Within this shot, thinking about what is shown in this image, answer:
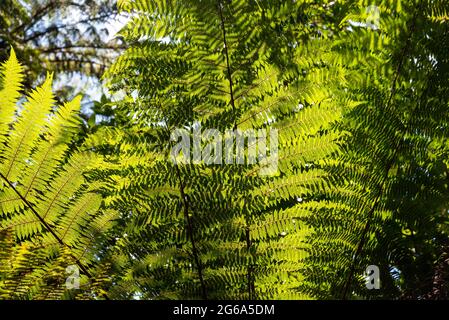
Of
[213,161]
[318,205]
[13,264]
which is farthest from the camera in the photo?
[318,205]

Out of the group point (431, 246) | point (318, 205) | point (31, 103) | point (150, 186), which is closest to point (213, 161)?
point (150, 186)

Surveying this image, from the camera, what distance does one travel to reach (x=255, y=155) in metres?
1.20

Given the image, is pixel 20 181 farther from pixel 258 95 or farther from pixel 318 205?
pixel 318 205

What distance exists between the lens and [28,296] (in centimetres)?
99

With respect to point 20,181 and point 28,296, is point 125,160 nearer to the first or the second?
point 20,181

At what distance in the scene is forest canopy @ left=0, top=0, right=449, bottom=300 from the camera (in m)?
1.14

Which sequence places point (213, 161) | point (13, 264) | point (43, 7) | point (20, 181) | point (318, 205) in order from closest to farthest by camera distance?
1. point (13, 264)
2. point (20, 181)
3. point (213, 161)
4. point (318, 205)
5. point (43, 7)

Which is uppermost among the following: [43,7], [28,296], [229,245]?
[43,7]

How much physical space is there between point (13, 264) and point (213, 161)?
1.56 feet

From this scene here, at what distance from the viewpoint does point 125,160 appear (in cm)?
124

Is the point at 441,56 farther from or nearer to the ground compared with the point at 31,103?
farther from the ground

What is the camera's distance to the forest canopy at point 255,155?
1.14m

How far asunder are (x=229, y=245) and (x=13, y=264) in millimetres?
477

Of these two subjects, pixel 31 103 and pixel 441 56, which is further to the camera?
pixel 441 56
